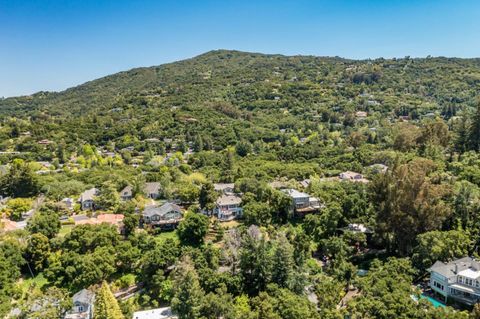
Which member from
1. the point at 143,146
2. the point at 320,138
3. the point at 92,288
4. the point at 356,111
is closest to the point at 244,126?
the point at 320,138

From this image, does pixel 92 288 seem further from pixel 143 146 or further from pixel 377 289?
pixel 143 146

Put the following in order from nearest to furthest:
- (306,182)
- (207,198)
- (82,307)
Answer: (82,307) < (207,198) < (306,182)

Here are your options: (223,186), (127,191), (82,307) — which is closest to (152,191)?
(127,191)

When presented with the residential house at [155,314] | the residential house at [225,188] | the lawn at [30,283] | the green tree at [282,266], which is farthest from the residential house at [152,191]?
the green tree at [282,266]

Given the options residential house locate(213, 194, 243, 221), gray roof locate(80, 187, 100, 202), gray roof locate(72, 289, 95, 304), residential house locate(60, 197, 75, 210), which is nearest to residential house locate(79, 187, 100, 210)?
gray roof locate(80, 187, 100, 202)

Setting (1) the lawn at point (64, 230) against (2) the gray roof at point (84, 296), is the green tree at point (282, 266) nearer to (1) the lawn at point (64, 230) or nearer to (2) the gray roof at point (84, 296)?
(2) the gray roof at point (84, 296)

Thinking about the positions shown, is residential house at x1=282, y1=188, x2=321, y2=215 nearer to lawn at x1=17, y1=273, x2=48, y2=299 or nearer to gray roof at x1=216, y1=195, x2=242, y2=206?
gray roof at x1=216, y1=195, x2=242, y2=206

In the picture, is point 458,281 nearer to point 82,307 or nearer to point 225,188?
point 82,307
